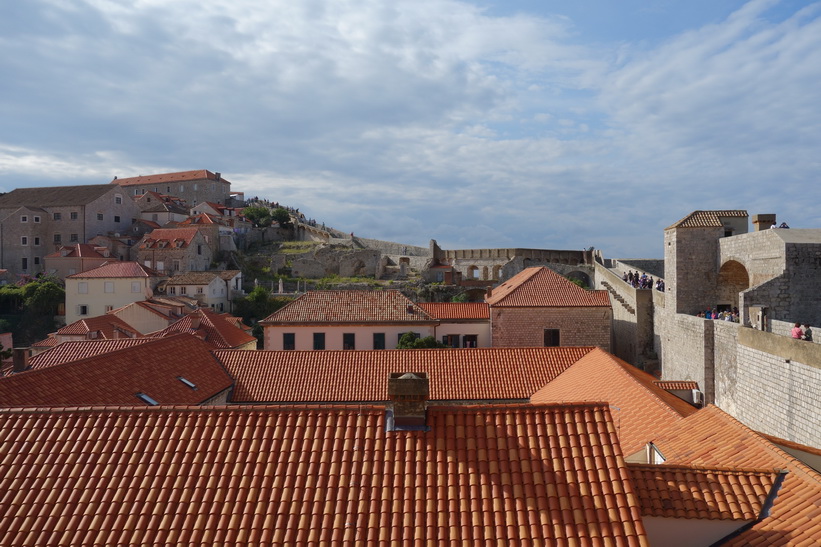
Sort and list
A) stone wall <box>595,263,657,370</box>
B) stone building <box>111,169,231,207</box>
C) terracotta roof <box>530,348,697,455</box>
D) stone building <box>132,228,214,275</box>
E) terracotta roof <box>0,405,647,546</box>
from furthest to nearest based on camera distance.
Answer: stone building <box>111,169,231,207</box> < stone building <box>132,228,214,275</box> < stone wall <box>595,263,657,370</box> < terracotta roof <box>530,348,697,455</box> < terracotta roof <box>0,405,647,546</box>

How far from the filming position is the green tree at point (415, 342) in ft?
76.7

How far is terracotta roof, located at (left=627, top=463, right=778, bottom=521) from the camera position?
585 centimetres

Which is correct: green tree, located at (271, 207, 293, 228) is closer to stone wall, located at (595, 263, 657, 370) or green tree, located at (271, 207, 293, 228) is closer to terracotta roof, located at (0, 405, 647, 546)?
stone wall, located at (595, 263, 657, 370)

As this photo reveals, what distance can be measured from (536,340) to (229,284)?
31.2 meters

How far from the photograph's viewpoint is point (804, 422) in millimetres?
10430

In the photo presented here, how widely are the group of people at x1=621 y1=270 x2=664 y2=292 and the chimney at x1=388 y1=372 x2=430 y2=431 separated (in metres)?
20.6

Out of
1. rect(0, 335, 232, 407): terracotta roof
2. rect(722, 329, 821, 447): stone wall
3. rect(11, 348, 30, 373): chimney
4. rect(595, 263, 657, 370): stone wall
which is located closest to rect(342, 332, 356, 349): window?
rect(0, 335, 232, 407): terracotta roof

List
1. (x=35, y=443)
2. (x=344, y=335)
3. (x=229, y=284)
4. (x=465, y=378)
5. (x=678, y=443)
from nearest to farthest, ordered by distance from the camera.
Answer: (x=35, y=443) < (x=678, y=443) < (x=465, y=378) < (x=344, y=335) < (x=229, y=284)

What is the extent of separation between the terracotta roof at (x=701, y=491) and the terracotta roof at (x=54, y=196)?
62.4 m

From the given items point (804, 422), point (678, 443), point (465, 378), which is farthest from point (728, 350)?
point (678, 443)

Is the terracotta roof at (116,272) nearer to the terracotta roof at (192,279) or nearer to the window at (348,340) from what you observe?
the terracotta roof at (192,279)

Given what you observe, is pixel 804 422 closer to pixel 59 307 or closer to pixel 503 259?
pixel 503 259

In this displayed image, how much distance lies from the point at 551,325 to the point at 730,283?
7.72m

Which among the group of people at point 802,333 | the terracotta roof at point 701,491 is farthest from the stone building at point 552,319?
the terracotta roof at point 701,491
